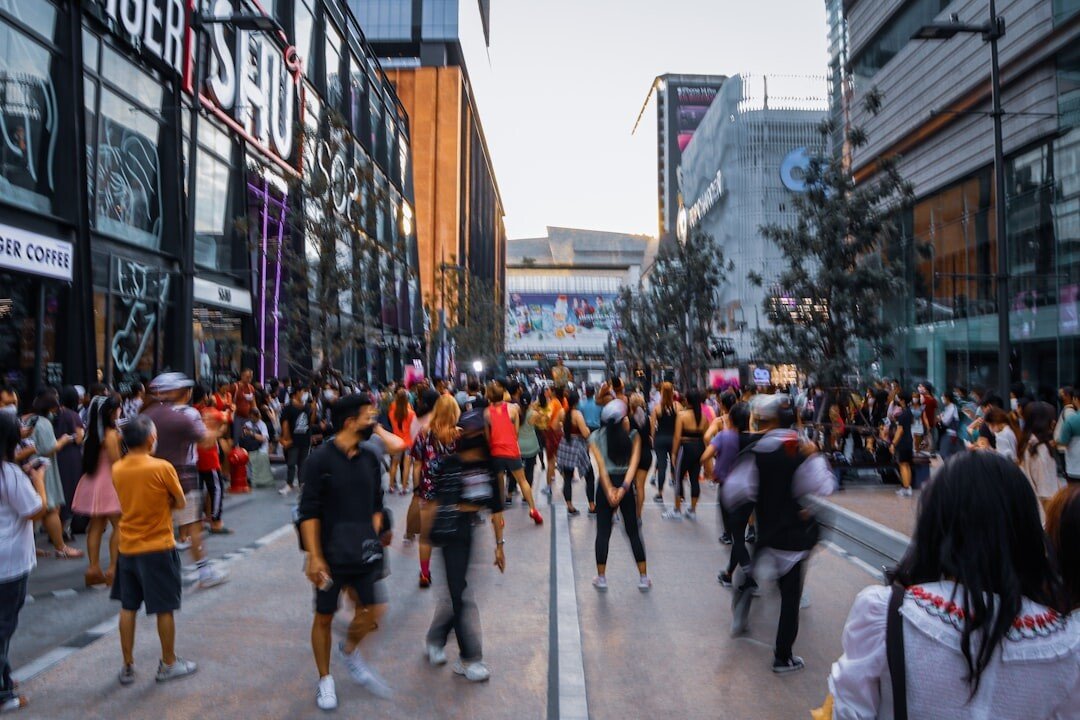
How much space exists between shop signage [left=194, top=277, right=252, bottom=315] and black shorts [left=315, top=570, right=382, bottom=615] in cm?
2031

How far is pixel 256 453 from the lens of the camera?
15391mm

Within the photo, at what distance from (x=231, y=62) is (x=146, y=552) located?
A: 75.4 feet

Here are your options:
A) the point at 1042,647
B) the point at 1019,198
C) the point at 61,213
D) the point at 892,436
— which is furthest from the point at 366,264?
the point at 1042,647

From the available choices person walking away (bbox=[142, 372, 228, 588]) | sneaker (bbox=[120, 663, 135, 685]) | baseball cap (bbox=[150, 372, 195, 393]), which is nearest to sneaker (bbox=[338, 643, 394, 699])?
sneaker (bbox=[120, 663, 135, 685])

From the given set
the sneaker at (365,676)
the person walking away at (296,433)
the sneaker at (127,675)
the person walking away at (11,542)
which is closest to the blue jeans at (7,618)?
the person walking away at (11,542)

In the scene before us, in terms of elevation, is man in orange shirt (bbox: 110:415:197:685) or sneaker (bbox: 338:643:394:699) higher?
man in orange shirt (bbox: 110:415:197:685)

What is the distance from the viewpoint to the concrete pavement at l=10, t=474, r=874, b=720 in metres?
4.89

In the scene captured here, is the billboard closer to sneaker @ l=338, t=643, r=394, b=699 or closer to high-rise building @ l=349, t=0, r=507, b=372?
high-rise building @ l=349, t=0, r=507, b=372

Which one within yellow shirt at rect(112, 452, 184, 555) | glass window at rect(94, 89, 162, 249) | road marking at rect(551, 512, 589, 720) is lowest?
road marking at rect(551, 512, 589, 720)

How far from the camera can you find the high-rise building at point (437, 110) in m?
78.7

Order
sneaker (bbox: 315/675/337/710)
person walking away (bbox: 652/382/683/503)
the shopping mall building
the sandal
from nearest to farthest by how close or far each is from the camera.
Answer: sneaker (bbox: 315/675/337/710) → the sandal → person walking away (bbox: 652/382/683/503) → the shopping mall building

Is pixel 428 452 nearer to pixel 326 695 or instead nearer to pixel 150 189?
pixel 326 695

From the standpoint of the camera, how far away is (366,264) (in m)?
25.5

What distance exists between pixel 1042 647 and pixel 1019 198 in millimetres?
26437
